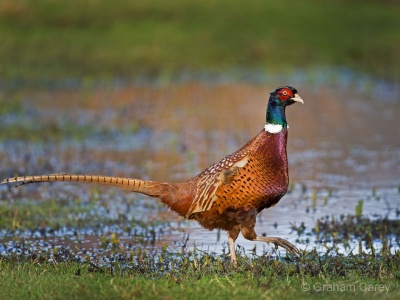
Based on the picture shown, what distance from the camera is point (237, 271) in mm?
7207

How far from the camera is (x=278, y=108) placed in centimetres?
821

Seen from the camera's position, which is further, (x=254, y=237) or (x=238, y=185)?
(x=254, y=237)

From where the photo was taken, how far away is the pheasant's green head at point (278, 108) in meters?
8.11

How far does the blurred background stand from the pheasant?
1.16m

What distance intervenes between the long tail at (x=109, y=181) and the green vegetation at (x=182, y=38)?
45.0ft

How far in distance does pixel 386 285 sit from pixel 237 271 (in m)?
1.21

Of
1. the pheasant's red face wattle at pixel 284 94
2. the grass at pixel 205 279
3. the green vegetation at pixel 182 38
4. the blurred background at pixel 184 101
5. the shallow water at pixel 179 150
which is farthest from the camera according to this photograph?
the green vegetation at pixel 182 38

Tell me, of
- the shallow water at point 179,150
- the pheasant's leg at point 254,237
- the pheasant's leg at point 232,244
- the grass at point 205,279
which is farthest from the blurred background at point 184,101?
the grass at point 205,279

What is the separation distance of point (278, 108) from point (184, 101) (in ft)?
38.5

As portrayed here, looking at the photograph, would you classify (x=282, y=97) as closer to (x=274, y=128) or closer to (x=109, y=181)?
(x=274, y=128)

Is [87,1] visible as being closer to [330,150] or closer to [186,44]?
[186,44]

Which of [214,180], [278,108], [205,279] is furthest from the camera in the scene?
[278,108]

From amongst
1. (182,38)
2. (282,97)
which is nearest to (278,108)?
(282,97)

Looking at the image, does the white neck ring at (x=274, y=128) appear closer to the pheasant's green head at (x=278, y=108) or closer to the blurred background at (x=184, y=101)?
the pheasant's green head at (x=278, y=108)
